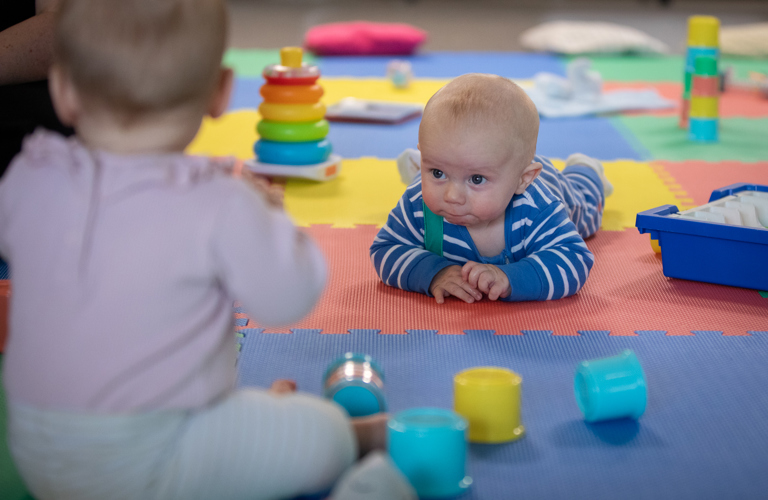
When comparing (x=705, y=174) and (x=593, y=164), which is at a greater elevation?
(x=593, y=164)

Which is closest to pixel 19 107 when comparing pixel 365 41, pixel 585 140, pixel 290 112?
pixel 290 112

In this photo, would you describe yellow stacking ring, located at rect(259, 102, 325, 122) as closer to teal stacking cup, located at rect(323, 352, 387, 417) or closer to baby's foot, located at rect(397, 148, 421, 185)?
baby's foot, located at rect(397, 148, 421, 185)

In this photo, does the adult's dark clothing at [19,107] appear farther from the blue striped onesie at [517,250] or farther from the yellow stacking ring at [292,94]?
the blue striped onesie at [517,250]

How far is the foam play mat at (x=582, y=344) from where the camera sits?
3.35ft

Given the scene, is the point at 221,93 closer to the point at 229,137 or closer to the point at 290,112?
the point at 290,112

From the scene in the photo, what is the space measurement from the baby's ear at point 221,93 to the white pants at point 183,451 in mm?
317

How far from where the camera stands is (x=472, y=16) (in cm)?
661

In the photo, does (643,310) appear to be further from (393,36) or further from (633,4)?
(633,4)

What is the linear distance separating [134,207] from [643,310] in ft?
3.42

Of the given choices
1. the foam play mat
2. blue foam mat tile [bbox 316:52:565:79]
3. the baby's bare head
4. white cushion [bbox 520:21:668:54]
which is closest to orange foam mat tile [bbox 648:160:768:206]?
the foam play mat

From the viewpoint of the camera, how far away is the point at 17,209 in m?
0.84

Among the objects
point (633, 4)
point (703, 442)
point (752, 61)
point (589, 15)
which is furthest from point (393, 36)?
point (703, 442)

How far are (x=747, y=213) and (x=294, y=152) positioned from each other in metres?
1.23

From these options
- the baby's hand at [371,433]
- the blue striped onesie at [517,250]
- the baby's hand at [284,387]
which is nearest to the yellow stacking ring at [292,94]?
the blue striped onesie at [517,250]
